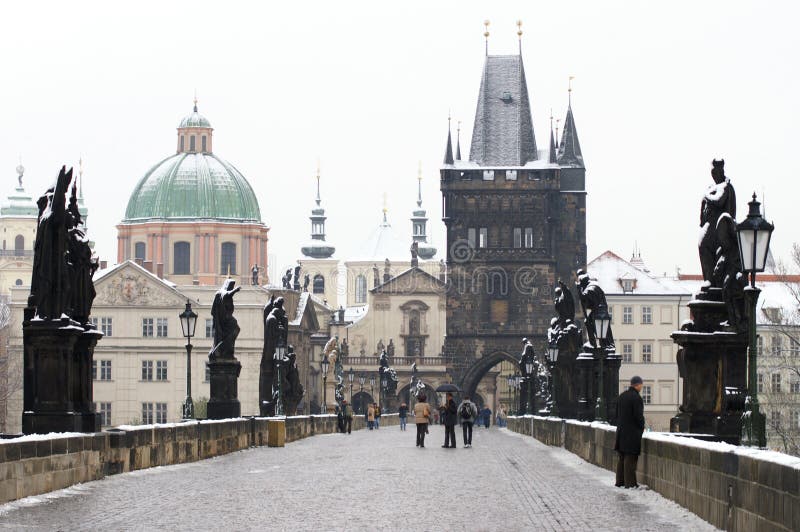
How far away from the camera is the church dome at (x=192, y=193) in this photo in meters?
158

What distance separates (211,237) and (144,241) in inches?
233

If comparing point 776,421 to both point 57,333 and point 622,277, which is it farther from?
point 57,333

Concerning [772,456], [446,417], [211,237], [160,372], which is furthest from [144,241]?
[772,456]

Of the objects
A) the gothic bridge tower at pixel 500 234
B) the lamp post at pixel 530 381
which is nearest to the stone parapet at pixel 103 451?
the lamp post at pixel 530 381

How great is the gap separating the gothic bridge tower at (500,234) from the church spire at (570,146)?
158 inches

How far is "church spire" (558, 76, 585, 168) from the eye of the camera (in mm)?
137375

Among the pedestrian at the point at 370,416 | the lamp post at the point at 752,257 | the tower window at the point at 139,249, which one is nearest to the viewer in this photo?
the lamp post at the point at 752,257

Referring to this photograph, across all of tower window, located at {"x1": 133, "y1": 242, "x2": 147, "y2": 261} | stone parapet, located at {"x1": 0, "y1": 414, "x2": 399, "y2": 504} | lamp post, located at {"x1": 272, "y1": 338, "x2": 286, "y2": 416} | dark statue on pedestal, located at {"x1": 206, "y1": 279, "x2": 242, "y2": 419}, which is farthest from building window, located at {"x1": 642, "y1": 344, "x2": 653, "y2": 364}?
stone parapet, located at {"x1": 0, "y1": 414, "x2": 399, "y2": 504}

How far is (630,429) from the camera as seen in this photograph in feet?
73.6

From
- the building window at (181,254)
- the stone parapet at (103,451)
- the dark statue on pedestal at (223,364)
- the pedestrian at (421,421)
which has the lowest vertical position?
the pedestrian at (421,421)

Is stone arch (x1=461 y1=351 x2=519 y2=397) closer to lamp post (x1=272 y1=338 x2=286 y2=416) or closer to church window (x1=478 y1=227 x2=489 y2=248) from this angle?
church window (x1=478 y1=227 x2=489 y2=248)

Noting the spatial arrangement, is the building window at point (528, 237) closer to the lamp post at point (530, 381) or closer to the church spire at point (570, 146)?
the church spire at point (570, 146)

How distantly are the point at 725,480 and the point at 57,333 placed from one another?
10.2 m

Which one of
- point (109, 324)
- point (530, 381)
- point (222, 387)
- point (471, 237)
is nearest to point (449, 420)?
point (222, 387)
